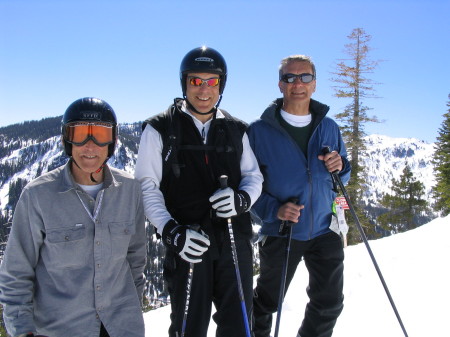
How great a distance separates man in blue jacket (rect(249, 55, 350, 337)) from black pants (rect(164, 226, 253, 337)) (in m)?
0.79

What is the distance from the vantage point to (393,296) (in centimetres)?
514

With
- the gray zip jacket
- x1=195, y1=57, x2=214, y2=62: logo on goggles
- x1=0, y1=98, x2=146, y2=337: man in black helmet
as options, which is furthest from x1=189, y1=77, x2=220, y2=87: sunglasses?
the gray zip jacket

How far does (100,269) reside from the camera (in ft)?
8.15

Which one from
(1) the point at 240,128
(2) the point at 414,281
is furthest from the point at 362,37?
(1) the point at 240,128

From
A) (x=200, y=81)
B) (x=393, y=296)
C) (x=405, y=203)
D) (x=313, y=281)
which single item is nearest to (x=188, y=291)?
(x=313, y=281)

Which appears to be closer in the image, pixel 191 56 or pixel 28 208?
pixel 28 208

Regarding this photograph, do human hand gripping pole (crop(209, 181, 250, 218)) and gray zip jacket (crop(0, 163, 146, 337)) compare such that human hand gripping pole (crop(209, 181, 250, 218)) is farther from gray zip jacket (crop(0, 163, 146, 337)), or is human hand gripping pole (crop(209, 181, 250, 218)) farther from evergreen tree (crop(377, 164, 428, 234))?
evergreen tree (crop(377, 164, 428, 234))

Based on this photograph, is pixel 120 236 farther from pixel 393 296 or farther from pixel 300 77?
pixel 393 296

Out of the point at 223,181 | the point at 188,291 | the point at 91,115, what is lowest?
the point at 188,291

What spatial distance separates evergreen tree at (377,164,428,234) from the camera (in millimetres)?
31281

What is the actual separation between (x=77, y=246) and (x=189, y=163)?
1.09m

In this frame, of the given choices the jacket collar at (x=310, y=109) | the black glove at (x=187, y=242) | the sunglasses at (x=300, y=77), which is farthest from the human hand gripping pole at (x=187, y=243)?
the sunglasses at (x=300, y=77)

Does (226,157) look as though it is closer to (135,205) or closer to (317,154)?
(135,205)

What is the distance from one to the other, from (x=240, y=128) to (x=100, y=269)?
176 centimetres
